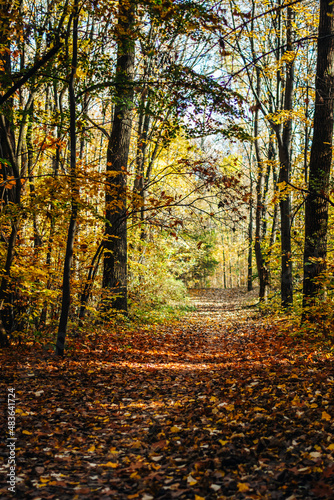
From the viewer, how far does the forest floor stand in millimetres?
2691

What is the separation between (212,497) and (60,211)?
4840 mm

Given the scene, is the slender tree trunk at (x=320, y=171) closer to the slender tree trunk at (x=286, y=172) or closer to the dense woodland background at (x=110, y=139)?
the dense woodland background at (x=110, y=139)

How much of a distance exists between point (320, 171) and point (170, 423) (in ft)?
20.6

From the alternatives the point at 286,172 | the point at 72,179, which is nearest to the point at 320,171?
the point at 286,172

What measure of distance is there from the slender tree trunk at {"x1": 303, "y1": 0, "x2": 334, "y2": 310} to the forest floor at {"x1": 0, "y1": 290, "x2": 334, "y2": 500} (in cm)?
179

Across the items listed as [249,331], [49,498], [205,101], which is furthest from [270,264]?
[49,498]

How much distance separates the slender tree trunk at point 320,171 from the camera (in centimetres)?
774

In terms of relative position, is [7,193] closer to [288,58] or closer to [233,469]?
[233,469]

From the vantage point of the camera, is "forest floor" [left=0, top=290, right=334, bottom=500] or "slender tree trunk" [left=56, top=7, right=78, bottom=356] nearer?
"forest floor" [left=0, top=290, right=334, bottom=500]

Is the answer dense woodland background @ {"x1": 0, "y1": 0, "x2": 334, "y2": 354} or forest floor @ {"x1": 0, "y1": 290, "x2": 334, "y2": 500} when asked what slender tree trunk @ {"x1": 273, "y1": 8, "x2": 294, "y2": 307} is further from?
forest floor @ {"x1": 0, "y1": 290, "x2": 334, "y2": 500}

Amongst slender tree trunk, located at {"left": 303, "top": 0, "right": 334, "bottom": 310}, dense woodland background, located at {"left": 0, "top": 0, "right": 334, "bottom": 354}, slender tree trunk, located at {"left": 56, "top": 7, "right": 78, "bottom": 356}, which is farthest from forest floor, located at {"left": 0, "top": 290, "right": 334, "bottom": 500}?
slender tree trunk, located at {"left": 303, "top": 0, "right": 334, "bottom": 310}

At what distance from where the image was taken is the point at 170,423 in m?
3.98

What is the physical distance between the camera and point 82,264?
30.5 feet

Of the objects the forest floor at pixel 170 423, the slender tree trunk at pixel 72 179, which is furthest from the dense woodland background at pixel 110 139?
the forest floor at pixel 170 423
